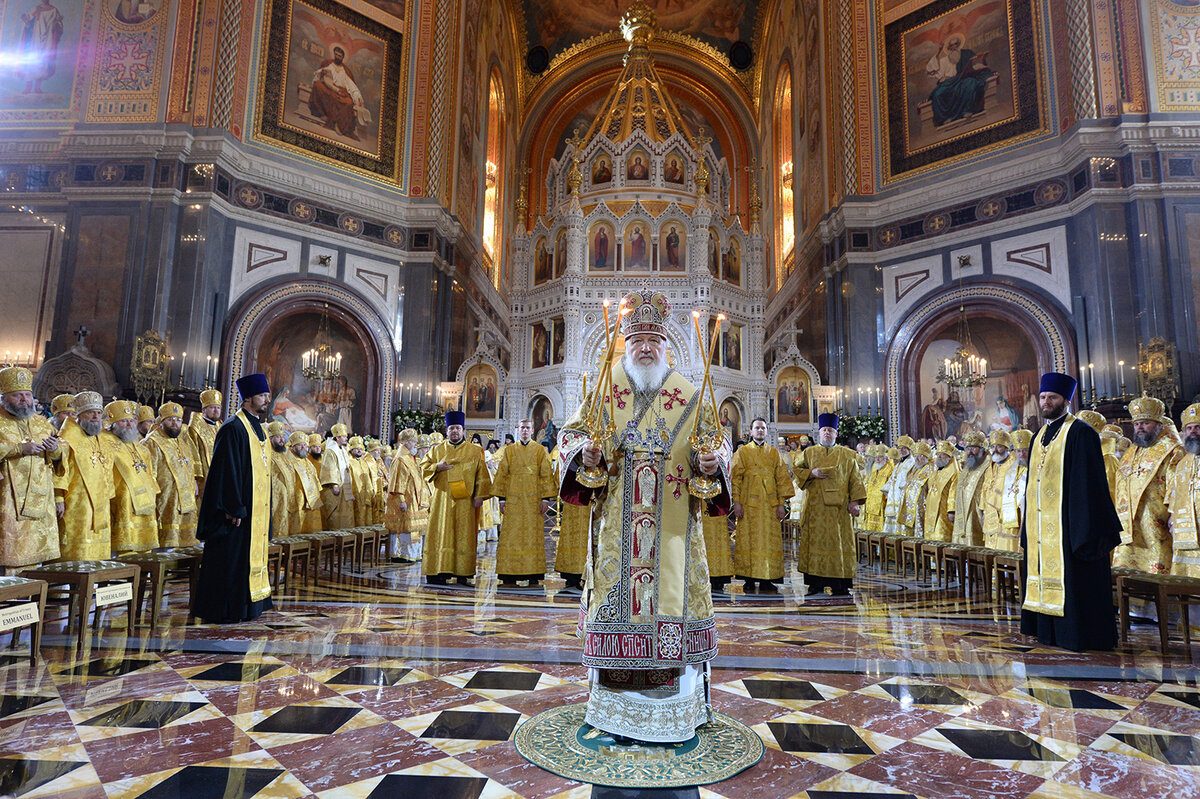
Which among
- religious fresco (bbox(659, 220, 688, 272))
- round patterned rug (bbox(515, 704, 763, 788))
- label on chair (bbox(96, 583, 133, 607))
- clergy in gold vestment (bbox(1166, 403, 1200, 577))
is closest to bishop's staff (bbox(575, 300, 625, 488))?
round patterned rug (bbox(515, 704, 763, 788))

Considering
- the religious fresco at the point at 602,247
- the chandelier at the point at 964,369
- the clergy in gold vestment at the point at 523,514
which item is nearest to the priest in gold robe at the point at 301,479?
the clergy in gold vestment at the point at 523,514

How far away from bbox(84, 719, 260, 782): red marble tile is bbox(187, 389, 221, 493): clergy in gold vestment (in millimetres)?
5660

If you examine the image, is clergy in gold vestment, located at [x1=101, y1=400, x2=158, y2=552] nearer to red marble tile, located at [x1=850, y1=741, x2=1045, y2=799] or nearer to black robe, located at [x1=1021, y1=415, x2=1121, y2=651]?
red marble tile, located at [x1=850, y1=741, x2=1045, y2=799]

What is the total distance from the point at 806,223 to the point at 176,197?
15.8 metres

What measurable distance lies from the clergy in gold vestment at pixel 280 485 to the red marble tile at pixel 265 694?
478 cm

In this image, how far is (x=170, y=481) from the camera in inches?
292

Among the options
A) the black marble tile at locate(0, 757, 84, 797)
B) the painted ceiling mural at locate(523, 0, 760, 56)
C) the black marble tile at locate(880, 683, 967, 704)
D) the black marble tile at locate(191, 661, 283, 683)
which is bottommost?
the black marble tile at locate(0, 757, 84, 797)

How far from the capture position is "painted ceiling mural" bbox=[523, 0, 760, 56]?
27938 mm

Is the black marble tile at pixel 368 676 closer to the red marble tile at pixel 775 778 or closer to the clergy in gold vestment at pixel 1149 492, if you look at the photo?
the red marble tile at pixel 775 778

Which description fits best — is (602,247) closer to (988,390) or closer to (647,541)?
(988,390)

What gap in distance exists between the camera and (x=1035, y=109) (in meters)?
14.1

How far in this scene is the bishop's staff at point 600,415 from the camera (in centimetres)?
311

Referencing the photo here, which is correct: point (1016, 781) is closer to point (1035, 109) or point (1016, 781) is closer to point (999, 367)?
point (999, 367)

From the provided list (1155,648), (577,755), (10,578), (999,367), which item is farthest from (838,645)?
(999,367)
